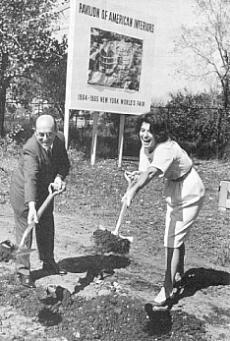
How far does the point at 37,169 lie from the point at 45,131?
0.22m

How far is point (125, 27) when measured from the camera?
4.15 m

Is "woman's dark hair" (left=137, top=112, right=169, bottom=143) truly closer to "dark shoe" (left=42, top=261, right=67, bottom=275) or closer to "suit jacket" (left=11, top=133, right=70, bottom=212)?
"suit jacket" (left=11, top=133, right=70, bottom=212)

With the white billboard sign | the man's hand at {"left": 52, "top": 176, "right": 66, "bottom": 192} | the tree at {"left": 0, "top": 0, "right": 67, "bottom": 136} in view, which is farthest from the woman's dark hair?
the tree at {"left": 0, "top": 0, "right": 67, "bottom": 136}

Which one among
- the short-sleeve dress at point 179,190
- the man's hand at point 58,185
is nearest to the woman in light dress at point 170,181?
the short-sleeve dress at point 179,190

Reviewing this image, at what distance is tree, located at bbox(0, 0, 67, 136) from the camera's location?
4.45 m

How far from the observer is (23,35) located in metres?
4.48

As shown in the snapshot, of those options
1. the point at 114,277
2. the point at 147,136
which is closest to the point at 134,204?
the point at 114,277

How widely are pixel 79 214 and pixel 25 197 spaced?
4.78ft

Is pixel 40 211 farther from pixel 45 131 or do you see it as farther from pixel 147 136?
pixel 147 136

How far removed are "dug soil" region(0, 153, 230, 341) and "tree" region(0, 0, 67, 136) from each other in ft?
2.82

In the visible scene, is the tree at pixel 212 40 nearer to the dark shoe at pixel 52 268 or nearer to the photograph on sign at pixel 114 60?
the photograph on sign at pixel 114 60

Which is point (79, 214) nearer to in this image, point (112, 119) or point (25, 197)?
point (112, 119)

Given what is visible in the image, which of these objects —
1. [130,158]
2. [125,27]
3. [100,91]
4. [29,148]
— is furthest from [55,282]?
[125,27]

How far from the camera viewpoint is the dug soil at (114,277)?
287 cm
